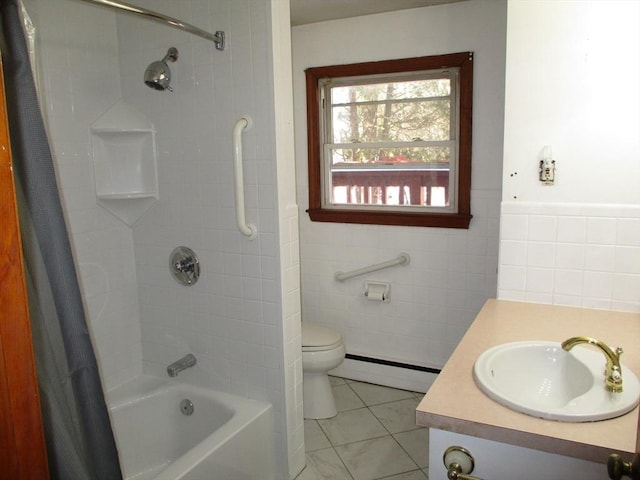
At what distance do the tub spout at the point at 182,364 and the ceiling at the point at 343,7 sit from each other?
6.05ft

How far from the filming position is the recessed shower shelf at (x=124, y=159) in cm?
217

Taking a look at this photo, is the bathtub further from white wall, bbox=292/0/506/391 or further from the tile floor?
white wall, bbox=292/0/506/391

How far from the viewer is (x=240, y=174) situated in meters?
1.94

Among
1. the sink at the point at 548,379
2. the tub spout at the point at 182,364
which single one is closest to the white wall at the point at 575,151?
the sink at the point at 548,379

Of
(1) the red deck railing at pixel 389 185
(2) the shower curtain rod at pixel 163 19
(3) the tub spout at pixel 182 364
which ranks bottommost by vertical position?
(3) the tub spout at pixel 182 364

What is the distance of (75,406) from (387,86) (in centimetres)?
244

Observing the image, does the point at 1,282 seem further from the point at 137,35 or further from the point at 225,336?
the point at 137,35

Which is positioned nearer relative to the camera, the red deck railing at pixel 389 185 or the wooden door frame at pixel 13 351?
the wooden door frame at pixel 13 351

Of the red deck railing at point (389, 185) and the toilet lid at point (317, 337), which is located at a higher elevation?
the red deck railing at point (389, 185)

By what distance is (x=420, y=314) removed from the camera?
2.94 metres

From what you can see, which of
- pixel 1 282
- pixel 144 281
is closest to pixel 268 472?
pixel 144 281

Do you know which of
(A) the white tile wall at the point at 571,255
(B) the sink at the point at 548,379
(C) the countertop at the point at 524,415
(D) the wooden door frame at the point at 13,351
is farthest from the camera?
(A) the white tile wall at the point at 571,255

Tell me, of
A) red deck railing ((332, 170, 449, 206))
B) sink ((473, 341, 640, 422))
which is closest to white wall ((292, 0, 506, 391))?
red deck railing ((332, 170, 449, 206))

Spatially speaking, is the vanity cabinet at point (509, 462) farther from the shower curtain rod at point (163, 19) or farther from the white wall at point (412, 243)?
the white wall at point (412, 243)
